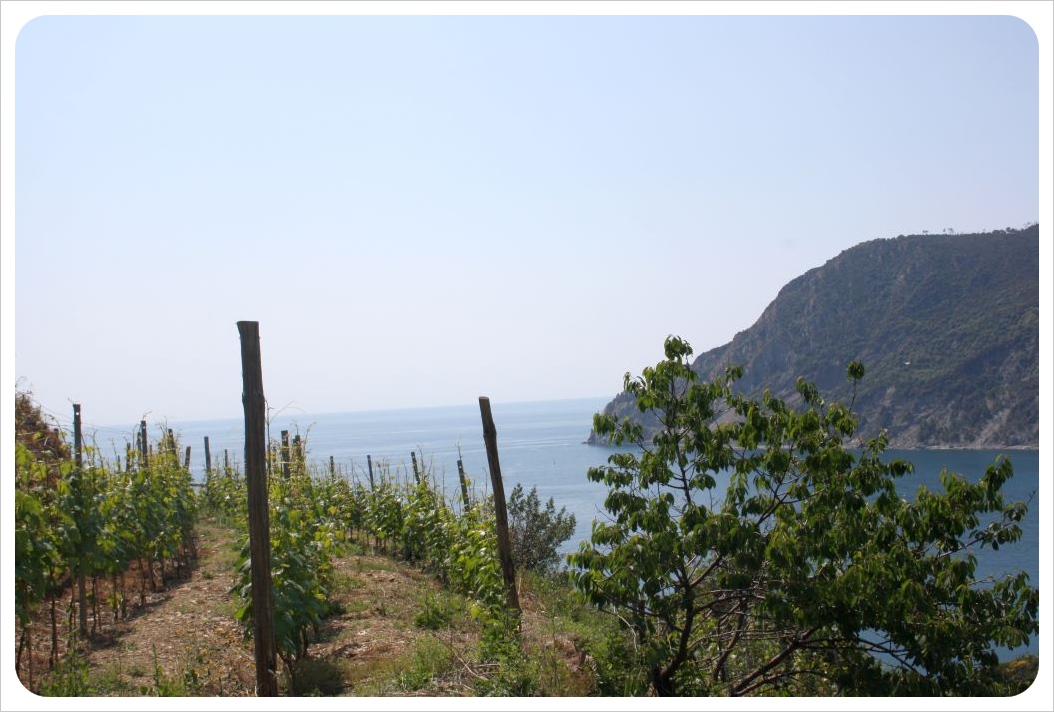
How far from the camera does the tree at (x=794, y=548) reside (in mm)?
6027

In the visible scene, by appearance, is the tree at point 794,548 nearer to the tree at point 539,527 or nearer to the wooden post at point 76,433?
the wooden post at point 76,433

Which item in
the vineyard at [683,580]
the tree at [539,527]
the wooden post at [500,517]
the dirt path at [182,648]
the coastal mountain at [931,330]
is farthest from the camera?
the coastal mountain at [931,330]

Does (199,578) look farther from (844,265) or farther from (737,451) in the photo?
(844,265)

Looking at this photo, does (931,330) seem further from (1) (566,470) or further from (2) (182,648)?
(2) (182,648)

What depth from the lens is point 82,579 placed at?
7.95 m

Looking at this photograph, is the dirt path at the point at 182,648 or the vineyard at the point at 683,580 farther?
the dirt path at the point at 182,648

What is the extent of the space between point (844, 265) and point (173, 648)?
174 feet

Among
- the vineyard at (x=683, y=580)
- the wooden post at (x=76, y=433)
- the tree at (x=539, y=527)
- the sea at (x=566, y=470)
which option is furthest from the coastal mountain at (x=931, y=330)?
the vineyard at (x=683, y=580)

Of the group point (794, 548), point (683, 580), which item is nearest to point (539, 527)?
point (683, 580)

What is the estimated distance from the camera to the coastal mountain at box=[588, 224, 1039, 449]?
4997 cm

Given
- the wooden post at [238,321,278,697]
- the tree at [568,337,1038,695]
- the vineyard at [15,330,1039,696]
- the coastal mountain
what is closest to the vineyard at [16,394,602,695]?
the vineyard at [15,330,1039,696]

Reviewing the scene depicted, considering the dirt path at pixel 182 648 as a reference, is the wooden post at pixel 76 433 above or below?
above

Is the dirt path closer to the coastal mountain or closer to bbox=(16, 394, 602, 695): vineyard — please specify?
bbox=(16, 394, 602, 695): vineyard

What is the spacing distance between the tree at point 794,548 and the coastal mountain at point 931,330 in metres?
41.9
